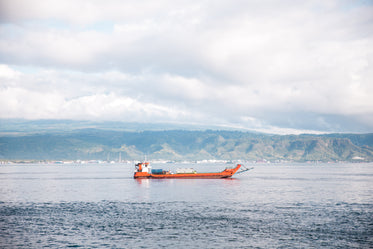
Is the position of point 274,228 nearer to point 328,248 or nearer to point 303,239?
point 303,239

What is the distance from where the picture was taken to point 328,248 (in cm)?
5988

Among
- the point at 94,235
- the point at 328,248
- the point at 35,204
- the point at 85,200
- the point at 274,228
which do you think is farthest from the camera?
the point at 85,200

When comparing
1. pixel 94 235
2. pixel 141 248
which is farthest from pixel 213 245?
pixel 94 235

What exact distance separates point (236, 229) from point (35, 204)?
228 ft

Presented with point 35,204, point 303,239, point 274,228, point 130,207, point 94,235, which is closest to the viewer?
point 303,239

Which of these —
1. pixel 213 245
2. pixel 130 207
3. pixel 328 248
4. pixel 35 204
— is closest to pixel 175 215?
pixel 130 207

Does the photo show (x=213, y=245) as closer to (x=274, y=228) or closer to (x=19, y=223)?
(x=274, y=228)

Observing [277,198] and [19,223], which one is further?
[277,198]

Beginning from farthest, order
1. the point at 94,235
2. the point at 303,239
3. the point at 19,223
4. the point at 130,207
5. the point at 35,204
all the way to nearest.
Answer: the point at 35,204 < the point at 130,207 < the point at 19,223 < the point at 94,235 < the point at 303,239

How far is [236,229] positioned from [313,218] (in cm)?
2245

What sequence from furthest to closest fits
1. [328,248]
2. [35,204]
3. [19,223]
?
[35,204] < [19,223] < [328,248]

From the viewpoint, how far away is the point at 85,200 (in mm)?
126500

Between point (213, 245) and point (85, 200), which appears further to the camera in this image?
point (85, 200)

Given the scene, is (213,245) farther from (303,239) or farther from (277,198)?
(277,198)
